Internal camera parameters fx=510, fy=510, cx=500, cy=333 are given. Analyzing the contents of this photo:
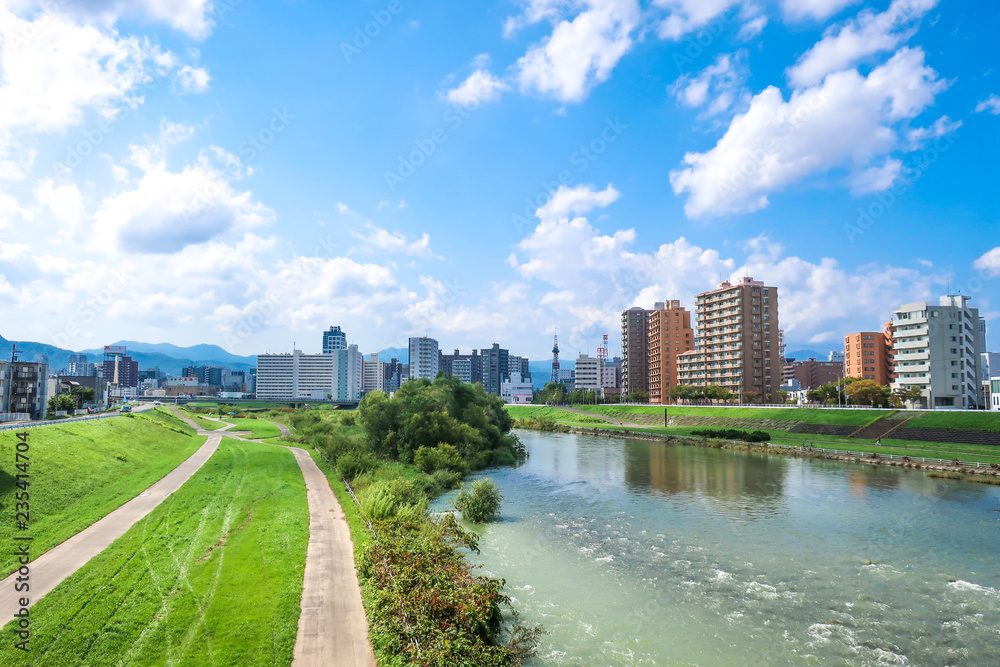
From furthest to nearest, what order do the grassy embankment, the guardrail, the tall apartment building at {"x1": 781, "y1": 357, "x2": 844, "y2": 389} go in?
1. the tall apartment building at {"x1": 781, "y1": 357, "x2": 844, "y2": 389}
2. the grassy embankment
3. the guardrail

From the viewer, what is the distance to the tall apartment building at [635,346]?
544ft

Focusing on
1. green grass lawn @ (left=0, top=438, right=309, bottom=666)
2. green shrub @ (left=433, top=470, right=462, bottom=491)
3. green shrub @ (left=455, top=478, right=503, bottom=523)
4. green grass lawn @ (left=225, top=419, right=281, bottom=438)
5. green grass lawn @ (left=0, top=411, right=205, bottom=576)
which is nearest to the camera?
green grass lawn @ (left=0, top=438, right=309, bottom=666)

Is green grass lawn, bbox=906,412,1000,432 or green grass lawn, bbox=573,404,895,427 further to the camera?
green grass lawn, bbox=573,404,895,427

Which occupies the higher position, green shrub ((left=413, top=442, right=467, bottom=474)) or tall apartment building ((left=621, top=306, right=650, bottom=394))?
tall apartment building ((left=621, top=306, right=650, bottom=394))

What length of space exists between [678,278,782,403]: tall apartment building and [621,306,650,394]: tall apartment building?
46266 mm

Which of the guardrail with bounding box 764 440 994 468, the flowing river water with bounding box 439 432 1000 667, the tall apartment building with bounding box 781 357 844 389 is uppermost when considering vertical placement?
the tall apartment building with bounding box 781 357 844 389

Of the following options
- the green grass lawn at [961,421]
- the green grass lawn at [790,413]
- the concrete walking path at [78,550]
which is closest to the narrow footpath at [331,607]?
the concrete walking path at [78,550]

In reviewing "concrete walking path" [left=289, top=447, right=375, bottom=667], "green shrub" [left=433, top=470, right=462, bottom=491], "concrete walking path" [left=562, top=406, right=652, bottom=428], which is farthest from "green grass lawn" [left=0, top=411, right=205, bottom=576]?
"concrete walking path" [left=562, top=406, right=652, bottom=428]

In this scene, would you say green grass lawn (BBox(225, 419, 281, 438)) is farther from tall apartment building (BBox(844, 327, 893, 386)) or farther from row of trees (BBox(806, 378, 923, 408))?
tall apartment building (BBox(844, 327, 893, 386))

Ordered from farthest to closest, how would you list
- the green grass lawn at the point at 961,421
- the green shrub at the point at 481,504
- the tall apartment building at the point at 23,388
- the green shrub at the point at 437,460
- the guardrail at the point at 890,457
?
1. the tall apartment building at the point at 23,388
2. the green grass lawn at the point at 961,421
3. the green shrub at the point at 437,460
4. the guardrail at the point at 890,457
5. the green shrub at the point at 481,504

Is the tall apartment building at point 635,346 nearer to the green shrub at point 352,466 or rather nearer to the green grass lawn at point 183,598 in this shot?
the green shrub at point 352,466

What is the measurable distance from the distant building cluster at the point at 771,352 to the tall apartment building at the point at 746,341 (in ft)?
0.73

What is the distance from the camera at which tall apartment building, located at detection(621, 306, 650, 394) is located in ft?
544

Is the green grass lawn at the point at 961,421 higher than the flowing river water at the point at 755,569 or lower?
higher
